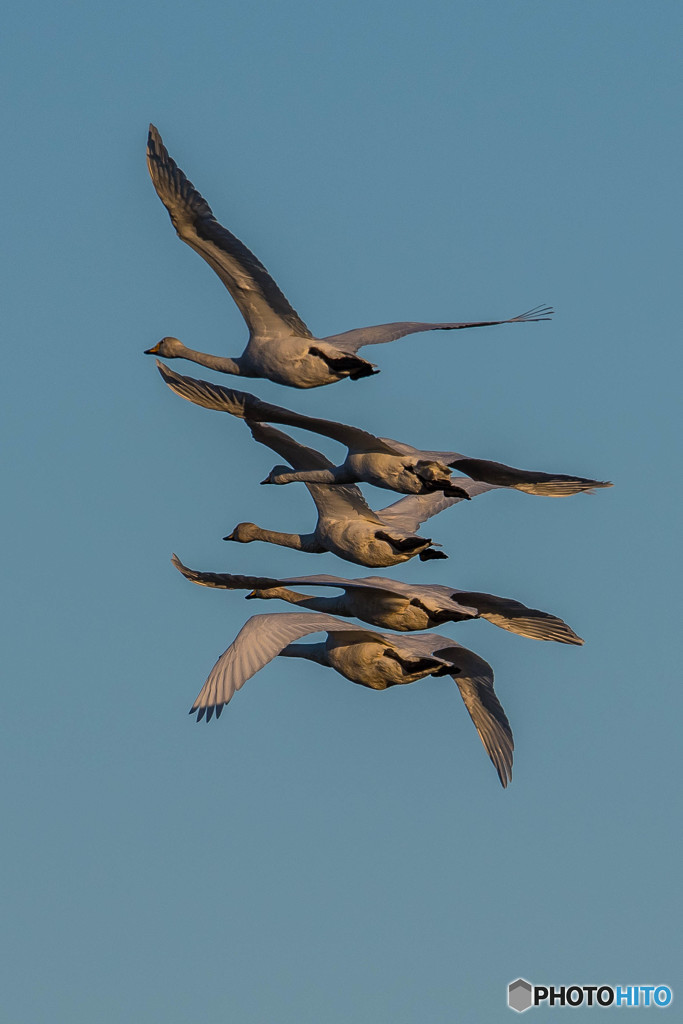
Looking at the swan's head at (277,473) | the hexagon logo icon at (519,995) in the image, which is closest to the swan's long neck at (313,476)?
the swan's head at (277,473)

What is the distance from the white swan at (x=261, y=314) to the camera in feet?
114

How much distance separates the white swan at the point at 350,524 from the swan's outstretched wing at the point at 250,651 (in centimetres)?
127

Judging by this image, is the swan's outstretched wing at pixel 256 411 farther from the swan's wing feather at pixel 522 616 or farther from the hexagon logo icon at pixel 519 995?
the hexagon logo icon at pixel 519 995

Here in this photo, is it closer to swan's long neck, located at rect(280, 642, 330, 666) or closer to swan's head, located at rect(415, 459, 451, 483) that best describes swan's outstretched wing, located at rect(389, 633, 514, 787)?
swan's long neck, located at rect(280, 642, 330, 666)

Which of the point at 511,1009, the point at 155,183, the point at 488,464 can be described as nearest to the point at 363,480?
the point at 488,464

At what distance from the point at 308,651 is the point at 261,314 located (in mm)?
6652

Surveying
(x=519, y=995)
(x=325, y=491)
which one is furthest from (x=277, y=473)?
(x=519, y=995)

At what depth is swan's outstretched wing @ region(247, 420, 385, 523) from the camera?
3822 cm

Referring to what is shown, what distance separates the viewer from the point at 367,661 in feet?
124

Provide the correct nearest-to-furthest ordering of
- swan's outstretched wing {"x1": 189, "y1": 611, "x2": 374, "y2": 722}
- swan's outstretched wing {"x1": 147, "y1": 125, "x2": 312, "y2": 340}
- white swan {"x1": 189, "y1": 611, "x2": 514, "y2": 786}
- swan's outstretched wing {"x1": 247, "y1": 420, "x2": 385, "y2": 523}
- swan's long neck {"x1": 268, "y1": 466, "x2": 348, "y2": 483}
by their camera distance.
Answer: swan's outstretched wing {"x1": 147, "y1": 125, "x2": 312, "y2": 340} < swan's outstretched wing {"x1": 189, "y1": 611, "x2": 374, "y2": 722} < white swan {"x1": 189, "y1": 611, "x2": 514, "y2": 786} < swan's long neck {"x1": 268, "y1": 466, "x2": 348, "y2": 483} < swan's outstretched wing {"x1": 247, "y1": 420, "x2": 385, "y2": 523}

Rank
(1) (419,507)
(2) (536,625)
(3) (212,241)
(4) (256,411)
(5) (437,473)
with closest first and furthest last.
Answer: (3) (212,241)
(5) (437,473)
(4) (256,411)
(2) (536,625)
(1) (419,507)

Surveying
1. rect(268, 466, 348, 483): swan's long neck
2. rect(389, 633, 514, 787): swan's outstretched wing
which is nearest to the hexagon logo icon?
rect(389, 633, 514, 787): swan's outstretched wing

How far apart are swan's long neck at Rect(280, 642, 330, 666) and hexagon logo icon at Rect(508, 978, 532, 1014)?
5.83 meters

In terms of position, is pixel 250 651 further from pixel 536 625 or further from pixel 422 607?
pixel 536 625
